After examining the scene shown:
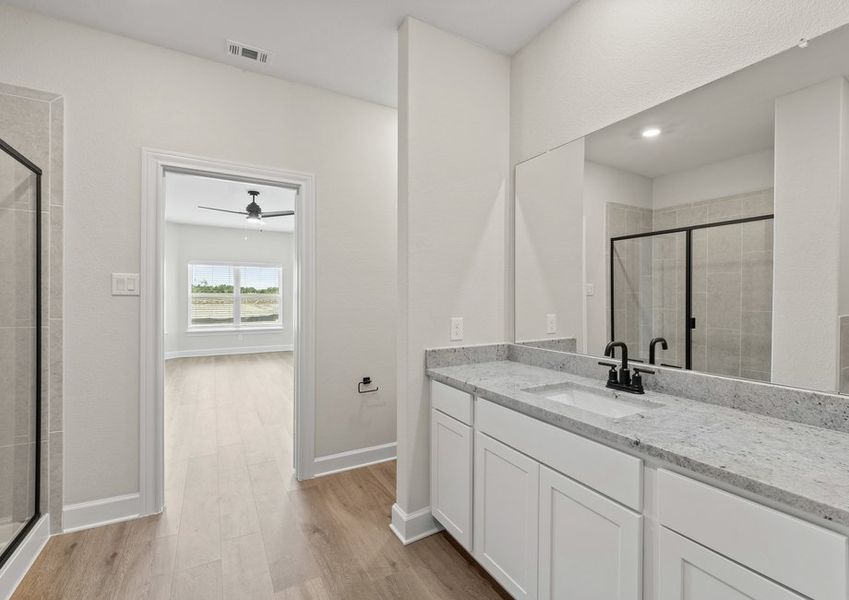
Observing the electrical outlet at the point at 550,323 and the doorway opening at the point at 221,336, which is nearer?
the electrical outlet at the point at 550,323

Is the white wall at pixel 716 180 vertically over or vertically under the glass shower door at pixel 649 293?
over

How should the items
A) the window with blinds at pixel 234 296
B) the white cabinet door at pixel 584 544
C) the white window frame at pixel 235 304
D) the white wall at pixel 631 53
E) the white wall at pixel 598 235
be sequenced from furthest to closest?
the window with blinds at pixel 234 296 → the white window frame at pixel 235 304 → the white wall at pixel 598 235 → the white wall at pixel 631 53 → the white cabinet door at pixel 584 544

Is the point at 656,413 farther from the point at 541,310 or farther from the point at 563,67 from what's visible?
the point at 563,67

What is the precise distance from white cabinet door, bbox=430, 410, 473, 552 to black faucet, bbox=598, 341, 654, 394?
65 cm

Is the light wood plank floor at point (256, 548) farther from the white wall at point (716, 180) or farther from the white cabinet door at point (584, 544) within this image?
the white wall at point (716, 180)

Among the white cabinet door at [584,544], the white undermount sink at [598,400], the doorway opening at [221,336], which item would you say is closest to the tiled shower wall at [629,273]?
the white undermount sink at [598,400]

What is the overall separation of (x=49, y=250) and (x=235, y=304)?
6622 millimetres

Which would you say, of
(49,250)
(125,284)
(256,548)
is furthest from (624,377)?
(49,250)

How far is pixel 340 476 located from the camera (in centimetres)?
272

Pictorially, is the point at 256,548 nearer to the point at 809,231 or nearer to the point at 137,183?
the point at 137,183

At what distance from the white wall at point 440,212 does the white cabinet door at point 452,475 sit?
4.0 inches

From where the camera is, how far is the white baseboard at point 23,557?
1.62m

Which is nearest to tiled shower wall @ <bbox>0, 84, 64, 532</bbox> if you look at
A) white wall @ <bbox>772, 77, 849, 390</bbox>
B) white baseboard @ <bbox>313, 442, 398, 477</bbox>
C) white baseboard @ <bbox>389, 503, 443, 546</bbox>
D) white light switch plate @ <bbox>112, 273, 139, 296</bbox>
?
white light switch plate @ <bbox>112, 273, 139, 296</bbox>

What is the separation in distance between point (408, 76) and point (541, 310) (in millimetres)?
1423
